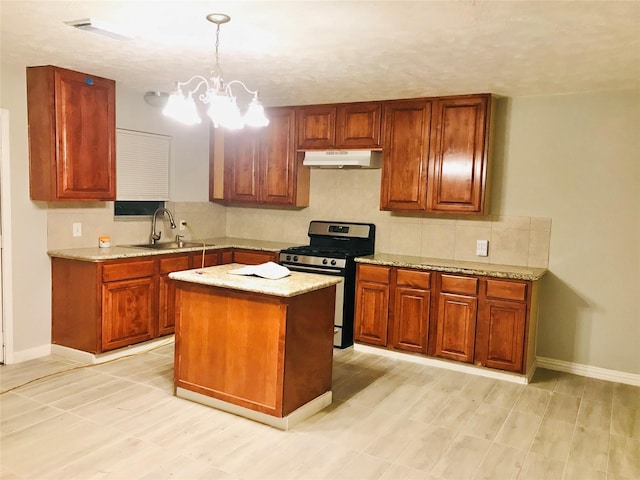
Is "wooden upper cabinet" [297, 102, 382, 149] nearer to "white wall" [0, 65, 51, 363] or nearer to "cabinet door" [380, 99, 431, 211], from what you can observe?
"cabinet door" [380, 99, 431, 211]

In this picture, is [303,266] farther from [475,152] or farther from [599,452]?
[599,452]

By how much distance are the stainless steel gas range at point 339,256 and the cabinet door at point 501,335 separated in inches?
48.7

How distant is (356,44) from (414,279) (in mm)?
2161

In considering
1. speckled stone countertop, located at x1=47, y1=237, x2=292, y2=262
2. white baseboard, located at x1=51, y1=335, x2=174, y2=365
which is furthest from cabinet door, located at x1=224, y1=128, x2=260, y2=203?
white baseboard, located at x1=51, y1=335, x2=174, y2=365

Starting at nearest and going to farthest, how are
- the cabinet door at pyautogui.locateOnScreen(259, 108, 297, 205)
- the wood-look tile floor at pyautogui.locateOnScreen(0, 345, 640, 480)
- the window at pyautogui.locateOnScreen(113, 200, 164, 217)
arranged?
the wood-look tile floor at pyautogui.locateOnScreen(0, 345, 640, 480) → the window at pyautogui.locateOnScreen(113, 200, 164, 217) → the cabinet door at pyautogui.locateOnScreen(259, 108, 297, 205)

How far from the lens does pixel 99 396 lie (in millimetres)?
3592

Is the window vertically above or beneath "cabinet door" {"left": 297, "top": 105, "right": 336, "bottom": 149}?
beneath

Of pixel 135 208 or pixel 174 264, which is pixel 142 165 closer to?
pixel 135 208

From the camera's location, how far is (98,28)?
2941mm

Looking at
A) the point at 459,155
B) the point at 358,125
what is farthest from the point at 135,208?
the point at 459,155

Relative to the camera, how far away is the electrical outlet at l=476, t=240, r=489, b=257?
4.75 metres

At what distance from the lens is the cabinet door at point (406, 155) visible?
4762 mm

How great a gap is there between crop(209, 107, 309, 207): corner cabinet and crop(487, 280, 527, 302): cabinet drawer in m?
2.32

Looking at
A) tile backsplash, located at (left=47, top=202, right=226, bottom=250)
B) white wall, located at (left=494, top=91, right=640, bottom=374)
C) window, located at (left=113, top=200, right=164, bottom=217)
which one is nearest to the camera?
white wall, located at (left=494, top=91, right=640, bottom=374)
